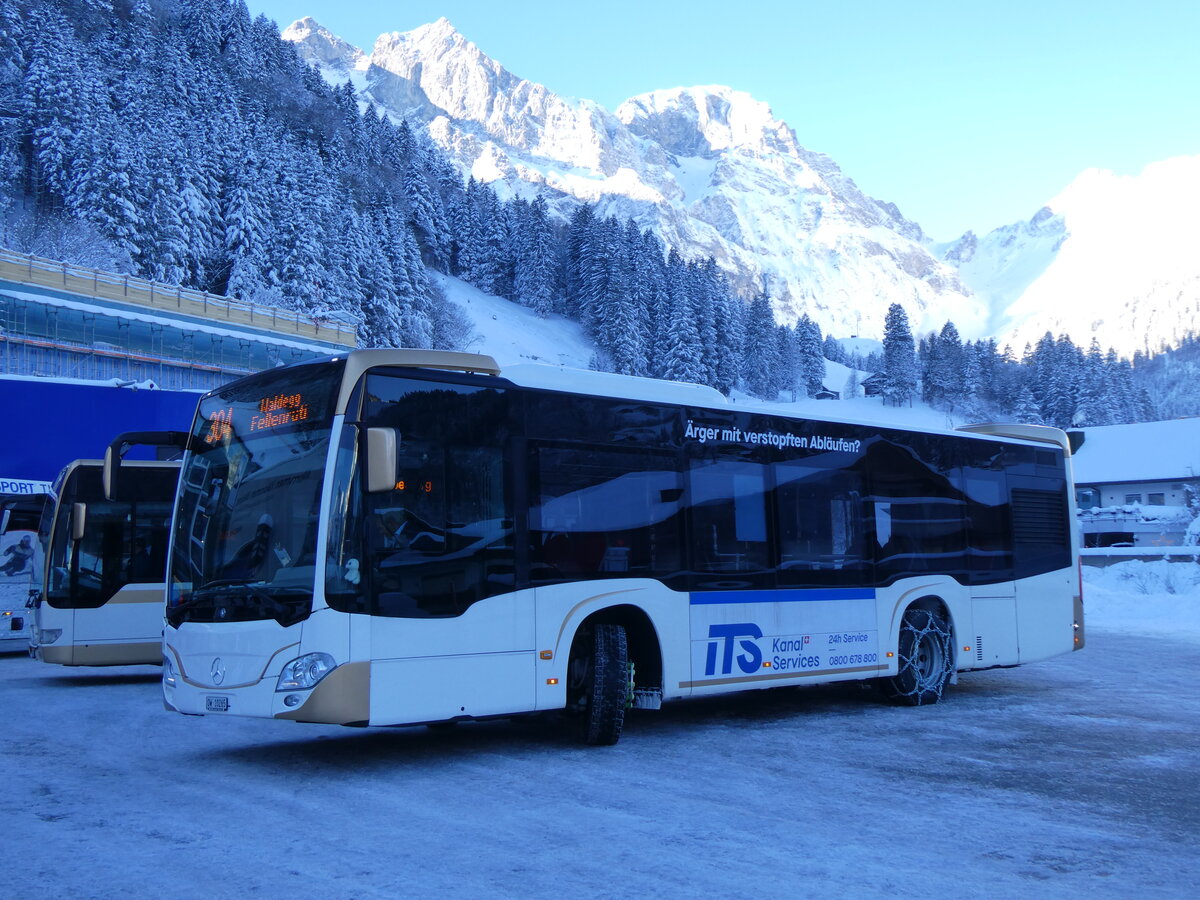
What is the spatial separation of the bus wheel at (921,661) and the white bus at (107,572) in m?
9.84

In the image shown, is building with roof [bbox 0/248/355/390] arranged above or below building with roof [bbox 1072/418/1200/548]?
above

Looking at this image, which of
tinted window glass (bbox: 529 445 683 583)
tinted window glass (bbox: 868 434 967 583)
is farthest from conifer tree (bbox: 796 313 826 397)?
tinted window glass (bbox: 529 445 683 583)

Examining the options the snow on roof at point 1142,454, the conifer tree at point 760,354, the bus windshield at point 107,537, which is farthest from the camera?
the conifer tree at point 760,354

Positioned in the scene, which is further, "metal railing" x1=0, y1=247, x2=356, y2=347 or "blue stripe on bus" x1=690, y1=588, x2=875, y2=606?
"metal railing" x1=0, y1=247, x2=356, y2=347

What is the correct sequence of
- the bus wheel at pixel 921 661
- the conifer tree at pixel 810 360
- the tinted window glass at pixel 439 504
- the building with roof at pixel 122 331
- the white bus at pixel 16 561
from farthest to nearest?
the conifer tree at pixel 810 360 < the building with roof at pixel 122 331 < the white bus at pixel 16 561 < the bus wheel at pixel 921 661 < the tinted window glass at pixel 439 504

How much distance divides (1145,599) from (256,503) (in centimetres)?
2346

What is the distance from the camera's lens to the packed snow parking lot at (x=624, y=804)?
520cm

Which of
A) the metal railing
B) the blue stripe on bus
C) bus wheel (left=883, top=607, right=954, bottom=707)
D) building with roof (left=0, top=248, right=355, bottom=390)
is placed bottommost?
bus wheel (left=883, top=607, right=954, bottom=707)

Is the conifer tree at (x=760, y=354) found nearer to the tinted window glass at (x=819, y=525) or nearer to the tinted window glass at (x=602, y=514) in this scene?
the tinted window glass at (x=819, y=525)

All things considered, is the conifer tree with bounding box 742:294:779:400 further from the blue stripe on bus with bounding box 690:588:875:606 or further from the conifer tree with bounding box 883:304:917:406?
the blue stripe on bus with bounding box 690:588:875:606

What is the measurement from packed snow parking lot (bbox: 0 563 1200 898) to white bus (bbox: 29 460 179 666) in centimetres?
310

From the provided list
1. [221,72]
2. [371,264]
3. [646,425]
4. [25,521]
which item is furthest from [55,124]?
[646,425]

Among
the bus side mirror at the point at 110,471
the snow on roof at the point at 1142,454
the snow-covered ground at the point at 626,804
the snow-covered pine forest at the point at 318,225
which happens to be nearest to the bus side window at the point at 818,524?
the snow-covered ground at the point at 626,804

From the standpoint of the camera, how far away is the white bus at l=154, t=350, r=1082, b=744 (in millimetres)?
7621
